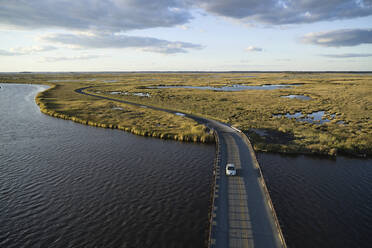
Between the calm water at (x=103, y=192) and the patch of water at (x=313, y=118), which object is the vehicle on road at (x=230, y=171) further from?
the patch of water at (x=313, y=118)

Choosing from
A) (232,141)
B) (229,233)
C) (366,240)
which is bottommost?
(366,240)

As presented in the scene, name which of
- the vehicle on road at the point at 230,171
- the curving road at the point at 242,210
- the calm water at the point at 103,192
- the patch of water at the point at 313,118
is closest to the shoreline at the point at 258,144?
the calm water at the point at 103,192

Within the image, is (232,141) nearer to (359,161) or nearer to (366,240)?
(359,161)

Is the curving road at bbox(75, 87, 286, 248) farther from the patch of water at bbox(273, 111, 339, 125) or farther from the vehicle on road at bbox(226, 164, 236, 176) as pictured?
the patch of water at bbox(273, 111, 339, 125)

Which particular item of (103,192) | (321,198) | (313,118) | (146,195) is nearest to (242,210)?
(321,198)

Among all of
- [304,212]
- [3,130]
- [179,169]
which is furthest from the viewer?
[3,130]

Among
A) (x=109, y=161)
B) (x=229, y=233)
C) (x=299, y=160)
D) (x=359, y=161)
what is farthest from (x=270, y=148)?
(x=109, y=161)

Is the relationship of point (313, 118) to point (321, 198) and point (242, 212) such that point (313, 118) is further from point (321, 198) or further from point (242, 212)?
point (242, 212)
